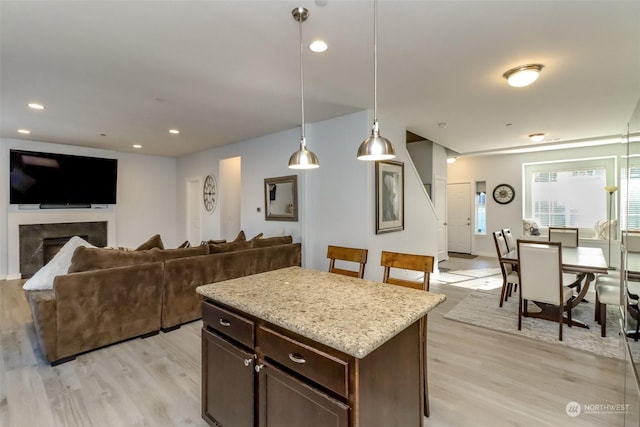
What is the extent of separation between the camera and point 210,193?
23.0ft

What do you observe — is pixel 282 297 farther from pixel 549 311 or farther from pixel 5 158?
pixel 5 158

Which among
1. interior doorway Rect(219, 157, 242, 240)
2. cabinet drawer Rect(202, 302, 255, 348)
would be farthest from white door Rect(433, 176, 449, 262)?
cabinet drawer Rect(202, 302, 255, 348)

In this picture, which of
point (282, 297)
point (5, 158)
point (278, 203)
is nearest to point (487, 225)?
point (278, 203)

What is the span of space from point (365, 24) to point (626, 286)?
235cm

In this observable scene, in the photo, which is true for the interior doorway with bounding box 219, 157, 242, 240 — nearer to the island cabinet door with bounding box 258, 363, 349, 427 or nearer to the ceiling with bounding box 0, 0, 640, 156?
the ceiling with bounding box 0, 0, 640, 156

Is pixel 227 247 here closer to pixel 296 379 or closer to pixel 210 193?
pixel 296 379

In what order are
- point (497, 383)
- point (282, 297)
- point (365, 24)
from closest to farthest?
1. point (282, 297)
2. point (365, 24)
3. point (497, 383)

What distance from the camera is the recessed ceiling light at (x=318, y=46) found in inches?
91.7

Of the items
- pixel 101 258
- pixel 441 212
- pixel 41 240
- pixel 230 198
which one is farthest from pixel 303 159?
pixel 41 240

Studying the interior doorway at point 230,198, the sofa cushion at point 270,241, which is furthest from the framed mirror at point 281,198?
the interior doorway at point 230,198

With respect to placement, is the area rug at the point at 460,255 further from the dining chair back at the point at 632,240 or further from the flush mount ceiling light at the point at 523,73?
the dining chair back at the point at 632,240

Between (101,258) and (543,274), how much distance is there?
439 cm

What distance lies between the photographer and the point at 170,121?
455 centimetres

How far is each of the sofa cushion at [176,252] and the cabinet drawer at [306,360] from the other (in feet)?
7.54
